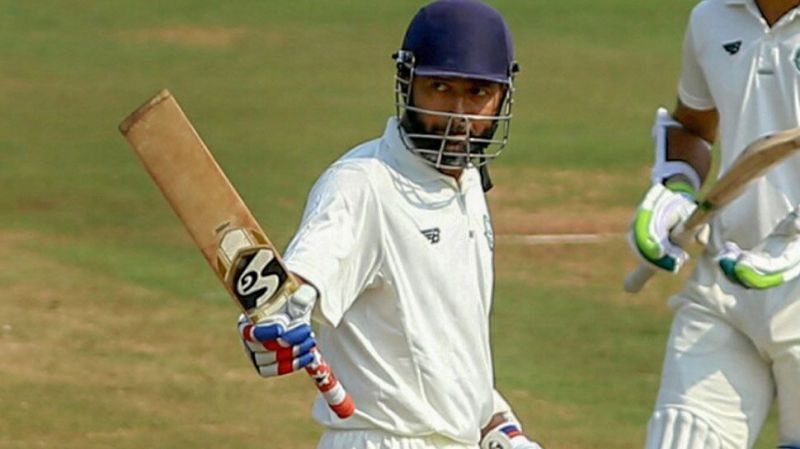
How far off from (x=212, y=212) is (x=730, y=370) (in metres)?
1.88

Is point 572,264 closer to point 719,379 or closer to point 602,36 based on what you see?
point 719,379

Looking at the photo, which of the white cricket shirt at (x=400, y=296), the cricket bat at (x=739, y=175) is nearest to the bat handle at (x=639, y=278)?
the cricket bat at (x=739, y=175)

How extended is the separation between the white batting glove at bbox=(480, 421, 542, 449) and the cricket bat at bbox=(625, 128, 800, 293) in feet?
2.72

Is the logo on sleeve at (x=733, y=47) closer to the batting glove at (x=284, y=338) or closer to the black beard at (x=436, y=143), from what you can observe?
the black beard at (x=436, y=143)

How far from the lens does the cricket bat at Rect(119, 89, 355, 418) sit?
4.25 meters

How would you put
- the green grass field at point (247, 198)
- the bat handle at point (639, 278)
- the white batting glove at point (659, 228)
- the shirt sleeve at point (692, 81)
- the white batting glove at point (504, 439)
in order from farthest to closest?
the green grass field at point (247, 198)
the shirt sleeve at point (692, 81)
the bat handle at point (639, 278)
the white batting glove at point (659, 228)
the white batting glove at point (504, 439)

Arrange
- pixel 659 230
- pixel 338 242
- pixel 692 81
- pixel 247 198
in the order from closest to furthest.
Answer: pixel 338 242 < pixel 659 230 < pixel 692 81 < pixel 247 198

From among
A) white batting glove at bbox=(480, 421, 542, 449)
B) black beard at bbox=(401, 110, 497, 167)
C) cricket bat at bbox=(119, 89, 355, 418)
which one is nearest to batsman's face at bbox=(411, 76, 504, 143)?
black beard at bbox=(401, 110, 497, 167)

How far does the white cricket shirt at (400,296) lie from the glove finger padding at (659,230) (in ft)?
2.72

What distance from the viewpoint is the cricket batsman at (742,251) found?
559cm

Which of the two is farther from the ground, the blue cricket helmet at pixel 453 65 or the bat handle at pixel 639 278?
the blue cricket helmet at pixel 453 65

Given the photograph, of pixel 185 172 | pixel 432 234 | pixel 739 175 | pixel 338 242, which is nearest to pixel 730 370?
pixel 739 175

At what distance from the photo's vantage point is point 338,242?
4.48 m

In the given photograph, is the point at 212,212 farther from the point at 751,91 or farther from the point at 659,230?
the point at 751,91
